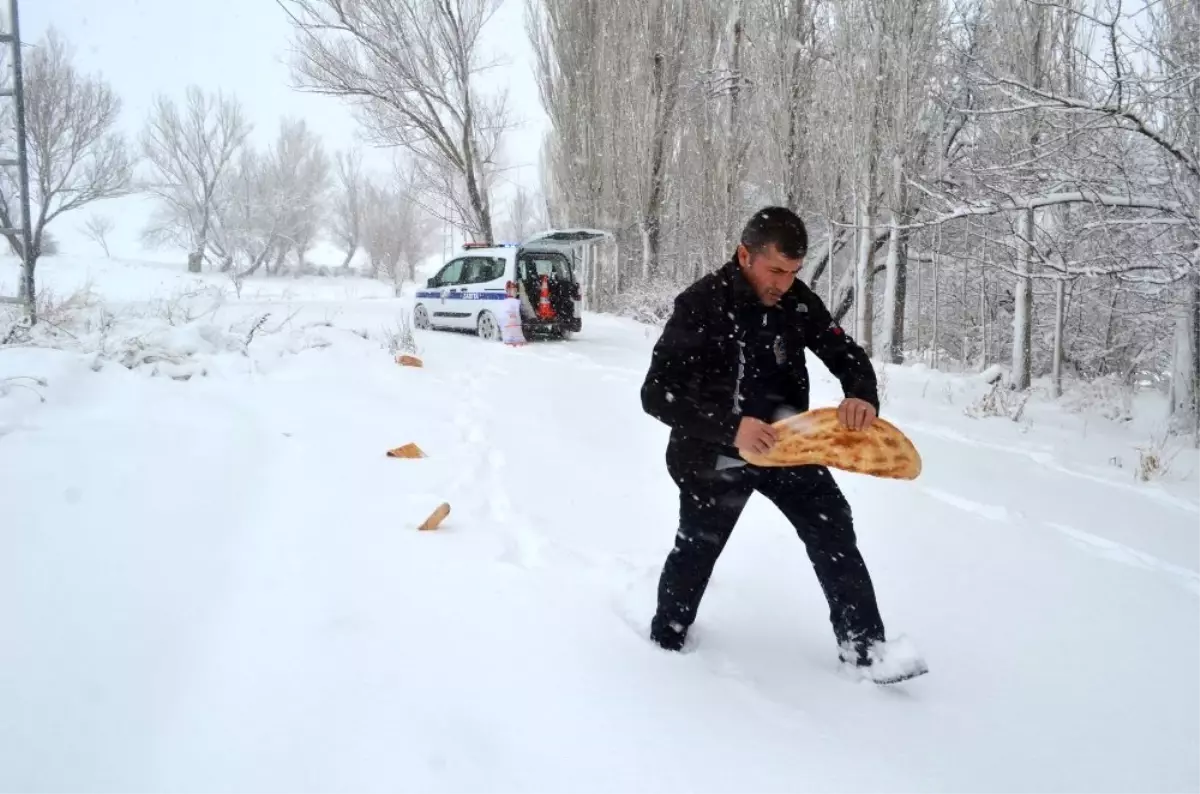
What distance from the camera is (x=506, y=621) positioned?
92.7 inches

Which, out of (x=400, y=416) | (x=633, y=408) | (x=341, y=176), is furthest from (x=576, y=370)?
(x=341, y=176)

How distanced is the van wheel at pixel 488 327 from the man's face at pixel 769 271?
33.2 feet

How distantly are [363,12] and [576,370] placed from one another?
501 inches

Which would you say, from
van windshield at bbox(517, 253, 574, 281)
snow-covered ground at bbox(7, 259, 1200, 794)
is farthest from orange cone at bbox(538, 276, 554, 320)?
snow-covered ground at bbox(7, 259, 1200, 794)

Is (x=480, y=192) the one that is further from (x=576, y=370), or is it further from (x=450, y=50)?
(x=576, y=370)

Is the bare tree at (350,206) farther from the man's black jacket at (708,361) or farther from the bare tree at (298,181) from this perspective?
the man's black jacket at (708,361)

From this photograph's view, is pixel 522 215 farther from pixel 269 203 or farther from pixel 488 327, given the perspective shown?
pixel 488 327

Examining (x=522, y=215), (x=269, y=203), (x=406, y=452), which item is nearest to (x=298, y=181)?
(x=269, y=203)

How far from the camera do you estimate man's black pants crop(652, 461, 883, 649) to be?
2121 millimetres

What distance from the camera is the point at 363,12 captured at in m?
16.3

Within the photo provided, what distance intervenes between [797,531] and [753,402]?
45 cm

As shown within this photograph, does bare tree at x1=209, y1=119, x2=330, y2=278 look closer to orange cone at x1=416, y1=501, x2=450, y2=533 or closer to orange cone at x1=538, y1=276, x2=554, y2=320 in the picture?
orange cone at x1=538, y1=276, x2=554, y2=320

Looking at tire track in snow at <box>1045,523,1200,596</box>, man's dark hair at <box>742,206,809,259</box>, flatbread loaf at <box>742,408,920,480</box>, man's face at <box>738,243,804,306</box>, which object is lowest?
tire track in snow at <box>1045,523,1200,596</box>

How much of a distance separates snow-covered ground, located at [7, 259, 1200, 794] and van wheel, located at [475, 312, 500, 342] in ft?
23.3
